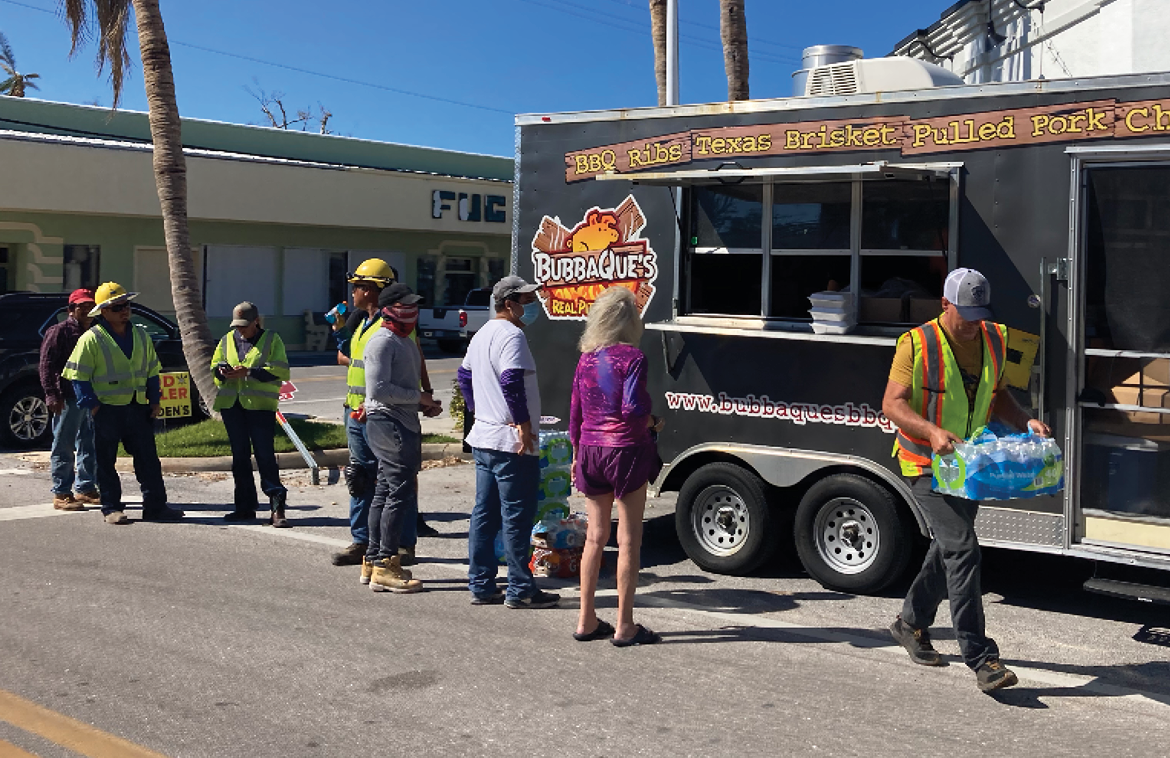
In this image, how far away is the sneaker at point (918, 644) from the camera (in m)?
5.87

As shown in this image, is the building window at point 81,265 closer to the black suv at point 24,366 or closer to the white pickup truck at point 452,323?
the white pickup truck at point 452,323

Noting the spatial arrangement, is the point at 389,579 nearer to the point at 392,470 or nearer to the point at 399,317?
the point at 392,470

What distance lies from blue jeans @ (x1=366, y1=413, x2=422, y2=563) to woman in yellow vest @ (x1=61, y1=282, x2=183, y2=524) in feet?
9.71

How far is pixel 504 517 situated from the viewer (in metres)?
6.84

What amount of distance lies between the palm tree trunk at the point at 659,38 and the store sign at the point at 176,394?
8.31 m

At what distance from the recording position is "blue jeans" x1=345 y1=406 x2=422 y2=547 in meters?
7.66

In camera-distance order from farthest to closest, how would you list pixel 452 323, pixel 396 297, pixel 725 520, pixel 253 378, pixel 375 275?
pixel 452 323, pixel 253 378, pixel 375 275, pixel 725 520, pixel 396 297

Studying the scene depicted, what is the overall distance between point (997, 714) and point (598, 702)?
5.69 feet

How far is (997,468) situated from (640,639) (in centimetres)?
205

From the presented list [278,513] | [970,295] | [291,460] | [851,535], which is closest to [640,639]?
[851,535]

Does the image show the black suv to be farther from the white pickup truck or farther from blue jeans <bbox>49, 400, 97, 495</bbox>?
the white pickup truck

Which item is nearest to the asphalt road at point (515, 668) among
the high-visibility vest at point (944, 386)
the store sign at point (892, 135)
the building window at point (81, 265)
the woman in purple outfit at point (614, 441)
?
the woman in purple outfit at point (614, 441)

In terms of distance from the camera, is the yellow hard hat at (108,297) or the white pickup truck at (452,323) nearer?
the yellow hard hat at (108,297)

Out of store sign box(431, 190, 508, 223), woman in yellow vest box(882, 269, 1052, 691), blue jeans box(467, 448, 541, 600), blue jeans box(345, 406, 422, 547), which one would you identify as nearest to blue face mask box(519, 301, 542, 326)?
blue jeans box(345, 406, 422, 547)
